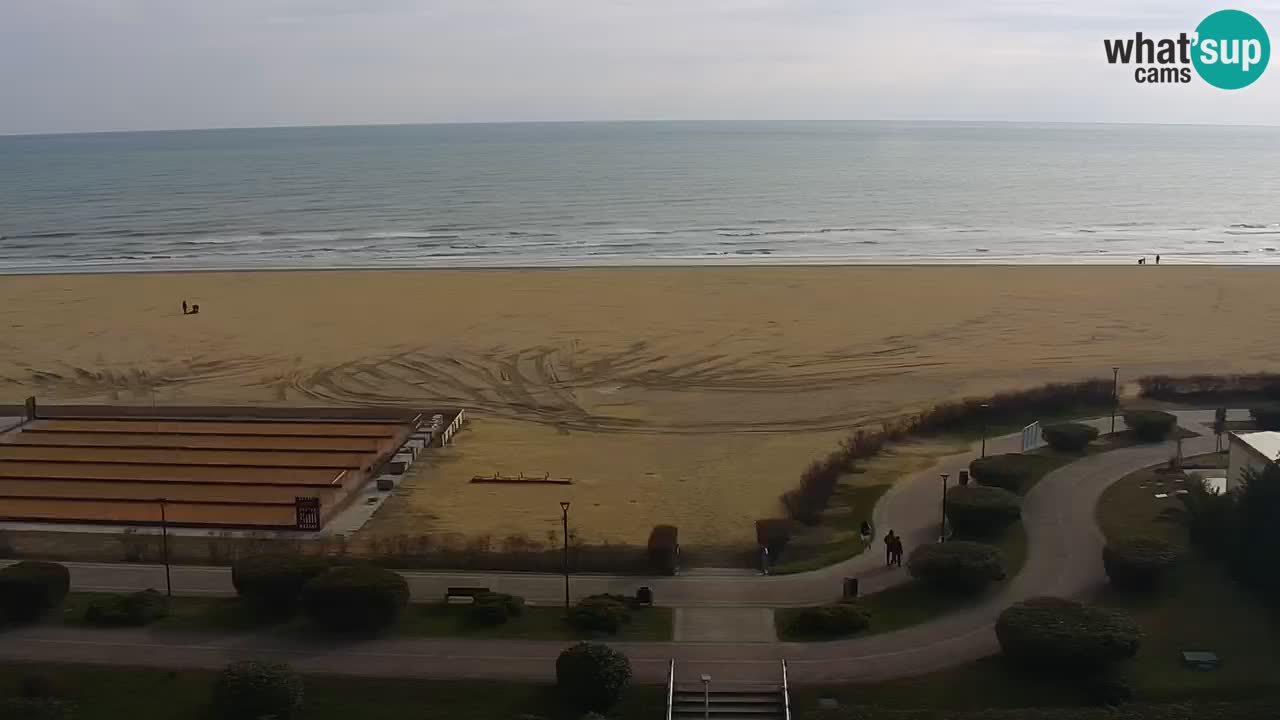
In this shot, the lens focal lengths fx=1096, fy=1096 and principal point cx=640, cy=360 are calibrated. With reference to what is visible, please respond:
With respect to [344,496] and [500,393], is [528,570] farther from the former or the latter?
[500,393]

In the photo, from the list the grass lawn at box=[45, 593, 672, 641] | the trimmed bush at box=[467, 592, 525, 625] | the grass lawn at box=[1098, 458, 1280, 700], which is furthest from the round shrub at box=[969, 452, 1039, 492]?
the trimmed bush at box=[467, 592, 525, 625]

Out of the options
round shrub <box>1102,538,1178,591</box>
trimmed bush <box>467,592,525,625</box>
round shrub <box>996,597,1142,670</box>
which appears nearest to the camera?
round shrub <box>996,597,1142,670</box>

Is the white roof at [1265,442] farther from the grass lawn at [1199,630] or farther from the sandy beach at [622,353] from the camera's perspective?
the sandy beach at [622,353]

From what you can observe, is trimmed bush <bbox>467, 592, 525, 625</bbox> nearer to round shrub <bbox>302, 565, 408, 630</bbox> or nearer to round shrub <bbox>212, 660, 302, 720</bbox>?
round shrub <bbox>302, 565, 408, 630</bbox>

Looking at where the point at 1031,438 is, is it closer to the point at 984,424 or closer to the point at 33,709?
the point at 984,424

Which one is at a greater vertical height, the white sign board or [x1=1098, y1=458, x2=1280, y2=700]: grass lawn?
the white sign board

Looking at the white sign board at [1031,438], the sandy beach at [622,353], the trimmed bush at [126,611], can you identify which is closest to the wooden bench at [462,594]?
the sandy beach at [622,353]
